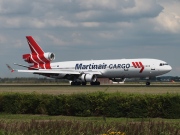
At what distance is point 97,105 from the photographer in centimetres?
2919

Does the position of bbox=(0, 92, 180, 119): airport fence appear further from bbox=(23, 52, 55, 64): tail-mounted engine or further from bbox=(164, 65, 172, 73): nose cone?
bbox=(23, 52, 55, 64): tail-mounted engine

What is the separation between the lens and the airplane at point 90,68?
78.9 m

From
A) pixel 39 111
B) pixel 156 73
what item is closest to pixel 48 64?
pixel 156 73

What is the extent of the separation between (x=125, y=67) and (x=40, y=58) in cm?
2111

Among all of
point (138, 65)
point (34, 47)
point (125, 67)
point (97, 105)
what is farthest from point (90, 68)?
point (97, 105)

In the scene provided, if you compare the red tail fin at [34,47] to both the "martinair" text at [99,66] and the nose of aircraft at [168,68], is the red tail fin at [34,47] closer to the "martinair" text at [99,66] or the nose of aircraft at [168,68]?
the "martinair" text at [99,66]

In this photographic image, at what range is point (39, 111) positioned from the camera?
30500 millimetres

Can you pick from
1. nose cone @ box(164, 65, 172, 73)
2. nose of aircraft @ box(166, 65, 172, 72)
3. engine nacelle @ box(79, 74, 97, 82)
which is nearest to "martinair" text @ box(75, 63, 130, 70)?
engine nacelle @ box(79, 74, 97, 82)

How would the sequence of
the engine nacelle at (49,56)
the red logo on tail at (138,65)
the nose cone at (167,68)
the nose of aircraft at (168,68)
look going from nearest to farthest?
the red logo on tail at (138,65) → the nose cone at (167,68) → the nose of aircraft at (168,68) → the engine nacelle at (49,56)

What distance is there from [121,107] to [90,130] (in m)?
10.8

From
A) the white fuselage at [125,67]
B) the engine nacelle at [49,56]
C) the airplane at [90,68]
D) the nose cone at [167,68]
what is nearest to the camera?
the white fuselage at [125,67]

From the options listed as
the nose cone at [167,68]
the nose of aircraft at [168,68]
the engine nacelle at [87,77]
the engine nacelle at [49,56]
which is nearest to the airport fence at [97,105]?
the engine nacelle at [87,77]

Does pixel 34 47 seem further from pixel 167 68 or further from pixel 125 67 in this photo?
pixel 167 68

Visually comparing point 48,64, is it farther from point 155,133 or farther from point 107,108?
point 155,133
